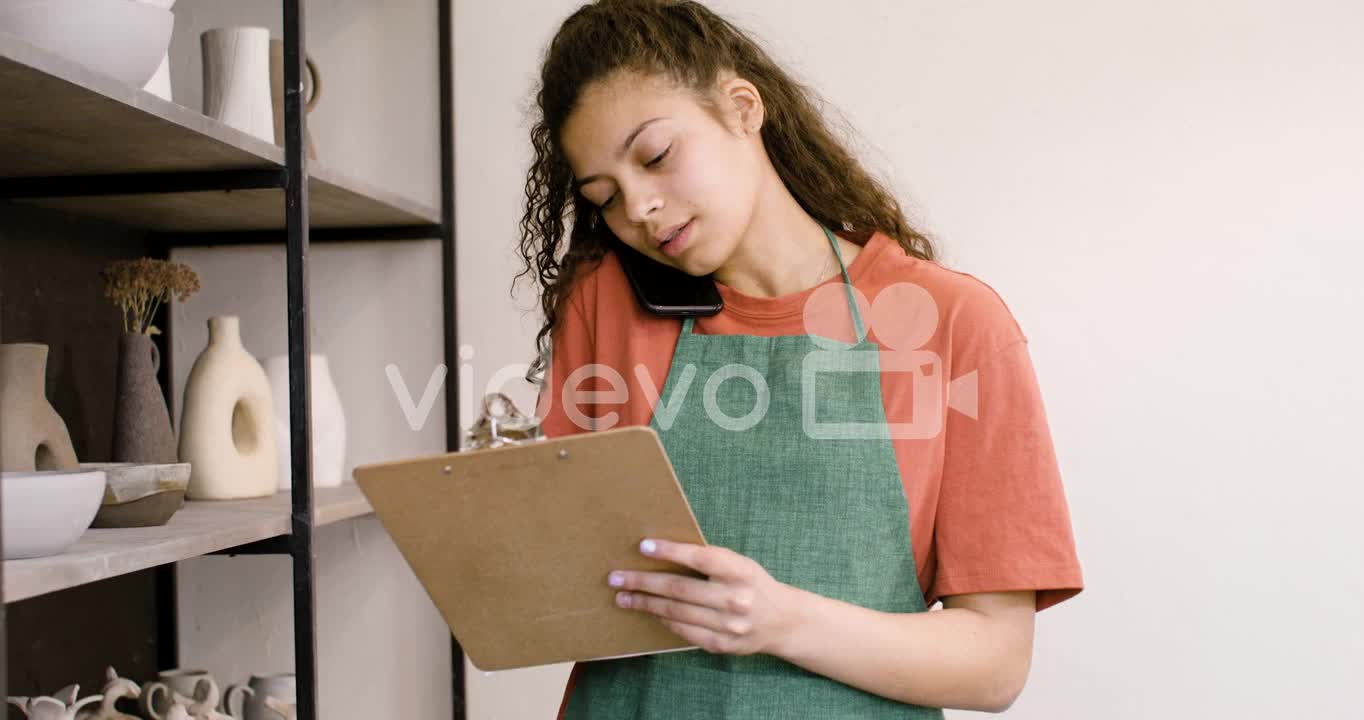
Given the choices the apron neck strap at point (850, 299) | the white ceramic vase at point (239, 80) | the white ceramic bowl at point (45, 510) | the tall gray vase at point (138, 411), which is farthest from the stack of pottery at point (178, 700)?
the apron neck strap at point (850, 299)

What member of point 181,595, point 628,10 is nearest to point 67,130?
point 628,10

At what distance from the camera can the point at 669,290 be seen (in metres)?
1.17

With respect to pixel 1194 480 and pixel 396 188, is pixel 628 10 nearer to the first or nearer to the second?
pixel 396 188

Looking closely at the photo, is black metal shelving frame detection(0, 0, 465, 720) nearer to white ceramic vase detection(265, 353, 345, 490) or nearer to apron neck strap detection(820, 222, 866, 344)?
white ceramic vase detection(265, 353, 345, 490)

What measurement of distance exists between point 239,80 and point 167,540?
2.30 feet

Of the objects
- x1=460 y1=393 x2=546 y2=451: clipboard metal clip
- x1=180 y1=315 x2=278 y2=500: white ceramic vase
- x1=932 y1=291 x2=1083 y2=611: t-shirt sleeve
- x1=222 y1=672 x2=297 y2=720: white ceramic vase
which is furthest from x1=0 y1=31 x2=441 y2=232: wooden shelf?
x1=932 y1=291 x2=1083 y2=611: t-shirt sleeve

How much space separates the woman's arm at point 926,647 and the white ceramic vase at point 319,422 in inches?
43.5

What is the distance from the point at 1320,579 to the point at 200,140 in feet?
5.55

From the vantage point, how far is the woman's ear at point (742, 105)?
3.66 feet

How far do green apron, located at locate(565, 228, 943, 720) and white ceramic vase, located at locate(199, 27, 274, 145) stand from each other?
2.70 ft

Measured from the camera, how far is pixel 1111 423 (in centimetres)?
185

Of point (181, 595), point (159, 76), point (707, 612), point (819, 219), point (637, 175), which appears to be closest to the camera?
point (707, 612)

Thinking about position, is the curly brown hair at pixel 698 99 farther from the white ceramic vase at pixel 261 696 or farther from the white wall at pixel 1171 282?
the white ceramic vase at pixel 261 696

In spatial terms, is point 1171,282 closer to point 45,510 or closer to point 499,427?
point 499,427
